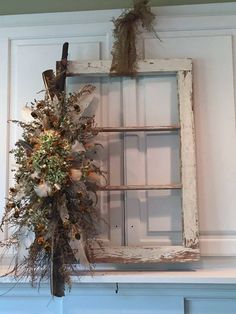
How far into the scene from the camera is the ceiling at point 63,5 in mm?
1746

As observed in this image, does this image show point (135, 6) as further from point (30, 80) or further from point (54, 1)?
point (30, 80)

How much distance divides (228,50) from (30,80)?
850 mm

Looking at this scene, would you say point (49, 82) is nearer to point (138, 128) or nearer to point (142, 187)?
point (138, 128)

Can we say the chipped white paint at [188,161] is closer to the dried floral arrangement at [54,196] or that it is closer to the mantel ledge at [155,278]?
the mantel ledge at [155,278]

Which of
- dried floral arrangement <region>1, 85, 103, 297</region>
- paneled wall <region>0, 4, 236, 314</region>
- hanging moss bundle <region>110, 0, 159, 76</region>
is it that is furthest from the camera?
hanging moss bundle <region>110, 0, 159, 76</region>

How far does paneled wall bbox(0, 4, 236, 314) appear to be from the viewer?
1538 mm

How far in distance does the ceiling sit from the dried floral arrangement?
1.66 ft

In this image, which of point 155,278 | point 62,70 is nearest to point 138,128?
point 62,70

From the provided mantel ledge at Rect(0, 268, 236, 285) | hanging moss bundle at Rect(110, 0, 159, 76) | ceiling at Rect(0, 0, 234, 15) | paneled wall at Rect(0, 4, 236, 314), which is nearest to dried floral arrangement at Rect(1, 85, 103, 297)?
mantel ledge at Rect(0, 268, 236, 285)

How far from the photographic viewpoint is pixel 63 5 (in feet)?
5.85

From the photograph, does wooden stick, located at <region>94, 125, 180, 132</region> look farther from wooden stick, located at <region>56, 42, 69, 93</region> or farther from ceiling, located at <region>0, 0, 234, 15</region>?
ceiling, located at <region>0, 0, 234, 15</region>

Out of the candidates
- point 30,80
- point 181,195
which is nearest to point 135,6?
point 30,80

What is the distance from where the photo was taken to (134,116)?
66.4 inches

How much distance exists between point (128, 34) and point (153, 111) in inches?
13.1
